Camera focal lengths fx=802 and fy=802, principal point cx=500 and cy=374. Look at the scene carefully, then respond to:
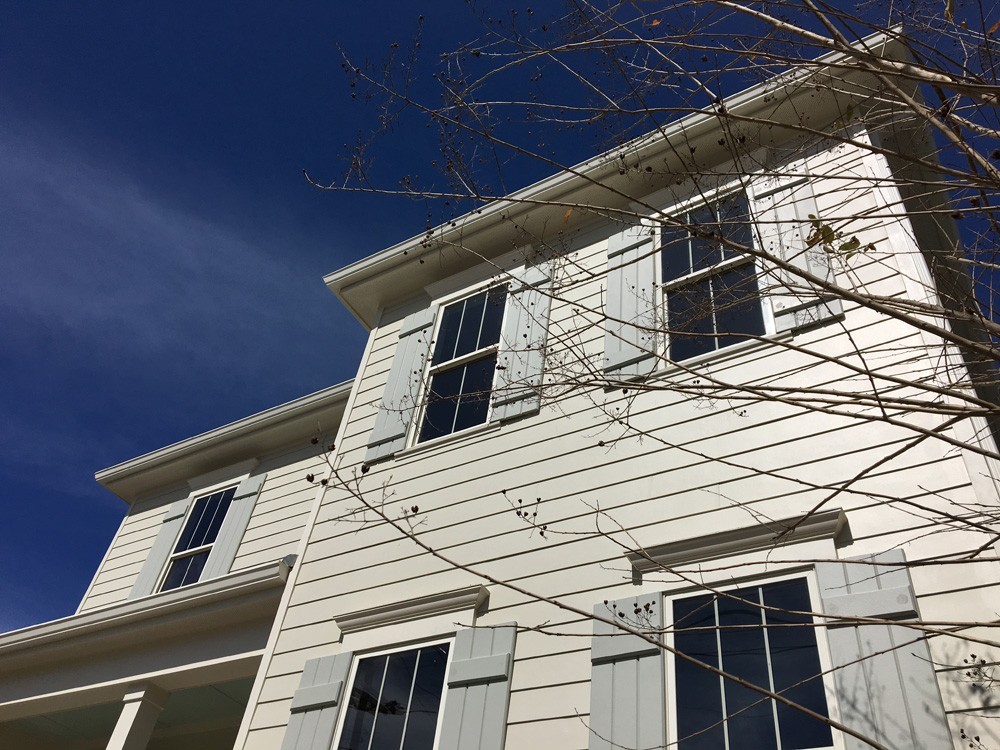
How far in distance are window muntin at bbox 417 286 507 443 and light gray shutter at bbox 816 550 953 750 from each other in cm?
335

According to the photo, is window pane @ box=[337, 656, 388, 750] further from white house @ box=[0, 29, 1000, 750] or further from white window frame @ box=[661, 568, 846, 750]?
white window frame @ box=[661, 568, 846, 750]

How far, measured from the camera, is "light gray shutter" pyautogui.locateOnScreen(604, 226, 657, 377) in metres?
5.97

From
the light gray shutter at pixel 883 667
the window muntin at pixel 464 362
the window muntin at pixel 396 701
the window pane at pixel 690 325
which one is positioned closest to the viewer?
the light gray shutter at pixel 883 667

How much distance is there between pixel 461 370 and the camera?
7254 mm

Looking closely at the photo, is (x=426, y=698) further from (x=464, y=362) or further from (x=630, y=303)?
(x=630, y=303)

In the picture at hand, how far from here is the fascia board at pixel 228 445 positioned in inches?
388

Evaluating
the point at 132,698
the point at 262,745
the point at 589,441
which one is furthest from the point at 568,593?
the point at 132,698

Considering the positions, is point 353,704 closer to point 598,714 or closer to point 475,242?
point 598,714

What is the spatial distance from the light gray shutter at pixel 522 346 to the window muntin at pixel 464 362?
14cm

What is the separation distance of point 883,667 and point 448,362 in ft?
14.9

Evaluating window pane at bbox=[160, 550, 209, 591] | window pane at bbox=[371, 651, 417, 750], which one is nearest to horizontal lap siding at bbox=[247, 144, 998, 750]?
window pane at bbox=[371, 651, 417, 750]

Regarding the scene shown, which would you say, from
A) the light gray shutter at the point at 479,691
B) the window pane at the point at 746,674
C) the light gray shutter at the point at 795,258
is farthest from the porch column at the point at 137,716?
the light gray shutter at the point at 795,258

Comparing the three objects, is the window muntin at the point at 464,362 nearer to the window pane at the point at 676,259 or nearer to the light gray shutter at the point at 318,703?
the window pane at the point at 676,259

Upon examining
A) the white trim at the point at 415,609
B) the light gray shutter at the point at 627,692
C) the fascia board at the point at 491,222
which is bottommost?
the light gray shutter at the point at 627,692
